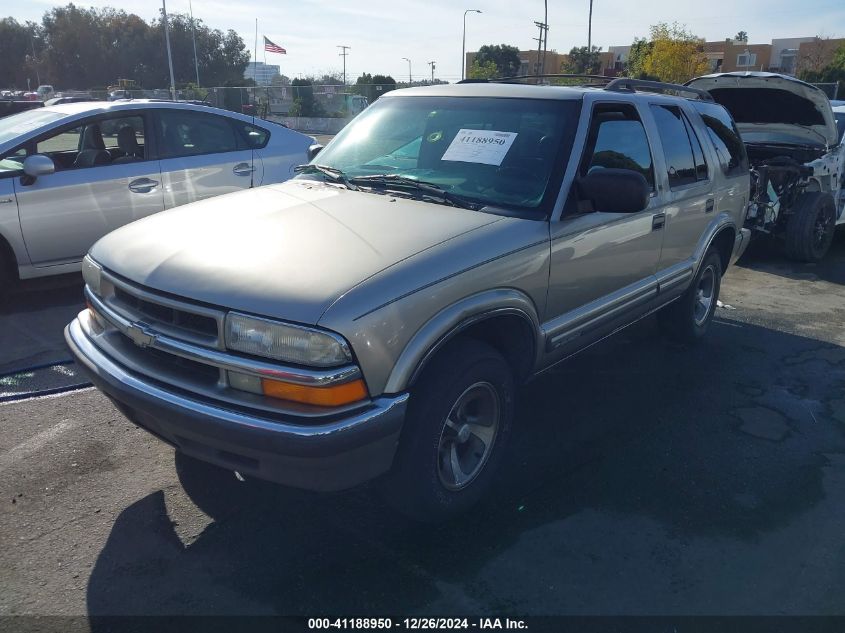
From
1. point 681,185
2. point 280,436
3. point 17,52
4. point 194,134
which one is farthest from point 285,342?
point 17,52

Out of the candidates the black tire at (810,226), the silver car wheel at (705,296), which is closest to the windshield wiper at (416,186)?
the silver car wheel at (705,296)

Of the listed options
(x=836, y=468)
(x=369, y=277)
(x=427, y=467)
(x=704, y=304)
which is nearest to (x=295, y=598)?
(x=427, y=467)

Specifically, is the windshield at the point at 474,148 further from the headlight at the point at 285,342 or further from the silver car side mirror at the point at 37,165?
the silver car side mirror at the point at 37,165

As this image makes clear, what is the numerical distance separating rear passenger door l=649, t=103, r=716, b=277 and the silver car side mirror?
459 centimetres

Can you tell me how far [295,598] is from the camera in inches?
107

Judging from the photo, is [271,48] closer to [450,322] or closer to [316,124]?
[316,124]

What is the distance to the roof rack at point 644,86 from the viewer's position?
4438mm

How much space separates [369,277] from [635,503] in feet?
5.93

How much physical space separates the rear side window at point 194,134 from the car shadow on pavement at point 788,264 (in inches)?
248

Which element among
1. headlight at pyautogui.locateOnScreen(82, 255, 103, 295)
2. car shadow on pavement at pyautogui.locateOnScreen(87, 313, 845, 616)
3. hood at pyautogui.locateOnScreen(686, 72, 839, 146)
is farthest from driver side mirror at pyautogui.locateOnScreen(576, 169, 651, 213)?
hood at pyautogui.locateOnScreen(686, 72, 839, 146)

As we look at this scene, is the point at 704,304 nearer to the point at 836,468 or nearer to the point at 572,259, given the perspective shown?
the point at 836,468

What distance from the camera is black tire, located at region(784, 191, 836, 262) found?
8.40 metres

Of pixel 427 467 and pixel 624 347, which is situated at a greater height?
pixel 427 467

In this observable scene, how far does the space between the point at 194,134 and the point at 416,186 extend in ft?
12.9
